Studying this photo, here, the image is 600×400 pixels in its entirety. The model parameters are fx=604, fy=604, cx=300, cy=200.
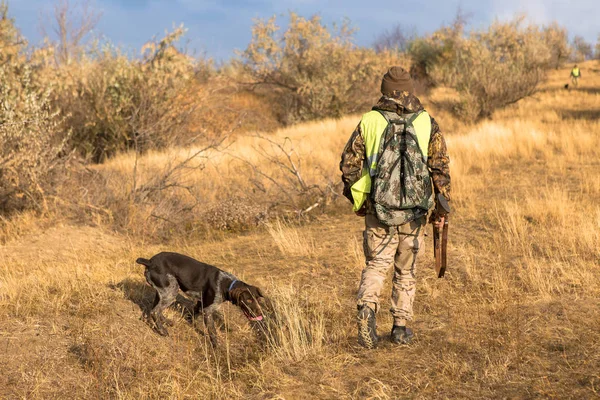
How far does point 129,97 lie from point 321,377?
45.3 ft

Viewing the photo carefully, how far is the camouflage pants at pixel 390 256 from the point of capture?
169 inches

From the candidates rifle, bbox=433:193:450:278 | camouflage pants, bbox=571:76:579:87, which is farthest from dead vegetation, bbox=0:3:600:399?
camouflage pants, bbox=571:76:579:87

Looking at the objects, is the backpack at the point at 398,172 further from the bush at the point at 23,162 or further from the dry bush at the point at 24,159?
the bush at the point at 23,162

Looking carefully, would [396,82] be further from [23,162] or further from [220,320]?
[23,162]

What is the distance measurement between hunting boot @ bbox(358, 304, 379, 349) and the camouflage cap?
1539 mm

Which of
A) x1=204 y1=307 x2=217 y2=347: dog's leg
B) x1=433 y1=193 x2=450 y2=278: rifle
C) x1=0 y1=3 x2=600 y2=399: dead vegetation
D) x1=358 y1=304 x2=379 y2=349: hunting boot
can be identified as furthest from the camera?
x1=204 y1=307 x2=217 y2=347: dog's leg

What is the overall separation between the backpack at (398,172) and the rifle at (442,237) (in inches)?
6.1

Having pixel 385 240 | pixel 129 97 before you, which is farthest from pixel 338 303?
pixel 129 97

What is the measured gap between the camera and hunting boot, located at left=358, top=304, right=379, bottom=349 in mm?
4316

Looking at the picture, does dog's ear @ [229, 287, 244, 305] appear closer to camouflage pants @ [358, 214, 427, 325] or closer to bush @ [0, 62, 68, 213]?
camouflage pants @ [358, 214, 427, 325]

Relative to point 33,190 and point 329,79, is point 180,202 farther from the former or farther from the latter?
point 329,79

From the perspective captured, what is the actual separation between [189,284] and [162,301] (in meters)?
0.28

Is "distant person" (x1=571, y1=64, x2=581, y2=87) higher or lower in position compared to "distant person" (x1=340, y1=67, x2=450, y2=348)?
higher

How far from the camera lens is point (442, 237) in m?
4.55
